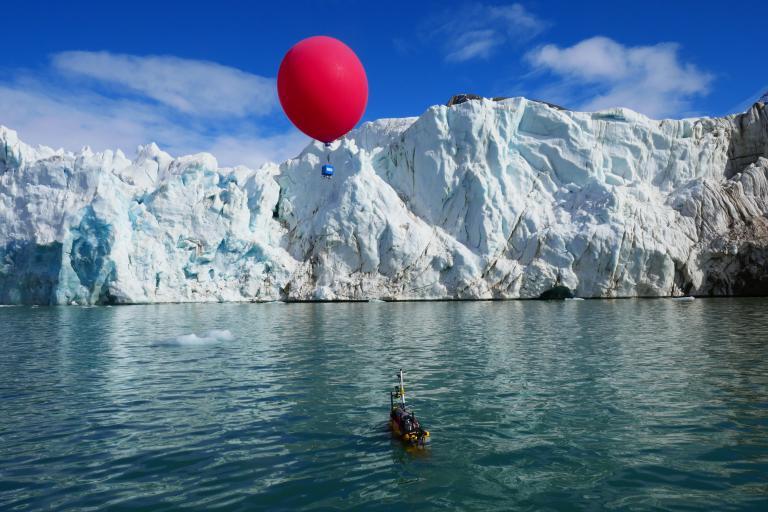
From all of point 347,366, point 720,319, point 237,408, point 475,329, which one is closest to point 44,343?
point 347,366

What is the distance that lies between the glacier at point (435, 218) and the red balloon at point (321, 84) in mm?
51071

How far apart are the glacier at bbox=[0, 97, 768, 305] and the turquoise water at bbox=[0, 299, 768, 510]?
126ft

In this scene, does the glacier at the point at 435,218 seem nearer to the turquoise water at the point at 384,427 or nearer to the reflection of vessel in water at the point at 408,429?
the turquoise water at the point at 384,427

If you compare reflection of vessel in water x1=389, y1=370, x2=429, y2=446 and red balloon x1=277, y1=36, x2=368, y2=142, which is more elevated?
red balloon x1=277, y1=36, x2=368, y2=142

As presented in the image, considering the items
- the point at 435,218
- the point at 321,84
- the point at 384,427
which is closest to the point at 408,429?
the point at 384,427

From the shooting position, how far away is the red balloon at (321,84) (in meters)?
10.7

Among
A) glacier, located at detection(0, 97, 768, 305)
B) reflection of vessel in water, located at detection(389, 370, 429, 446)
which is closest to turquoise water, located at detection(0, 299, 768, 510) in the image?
reflection of vessel in water, located at detection(389, 370, 429, 446)

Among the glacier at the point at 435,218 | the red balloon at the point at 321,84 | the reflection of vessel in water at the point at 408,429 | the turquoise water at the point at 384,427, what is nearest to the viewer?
the turquoise water at the point at 384,427

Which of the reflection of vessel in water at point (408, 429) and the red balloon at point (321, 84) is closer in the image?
the reflection of vessel in water at point (408, 429)

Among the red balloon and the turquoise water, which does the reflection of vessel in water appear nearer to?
the turquoise water

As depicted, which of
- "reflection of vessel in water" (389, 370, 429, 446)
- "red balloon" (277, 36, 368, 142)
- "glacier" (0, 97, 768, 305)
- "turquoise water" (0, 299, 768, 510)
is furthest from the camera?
"glacier" (0, 97, 768, 305)

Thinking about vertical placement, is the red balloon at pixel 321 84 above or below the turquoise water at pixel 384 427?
above

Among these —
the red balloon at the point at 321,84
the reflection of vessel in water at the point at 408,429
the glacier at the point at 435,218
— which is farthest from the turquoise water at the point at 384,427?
the glacier at the point at 435,218

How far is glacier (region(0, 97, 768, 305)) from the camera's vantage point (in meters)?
58.8
